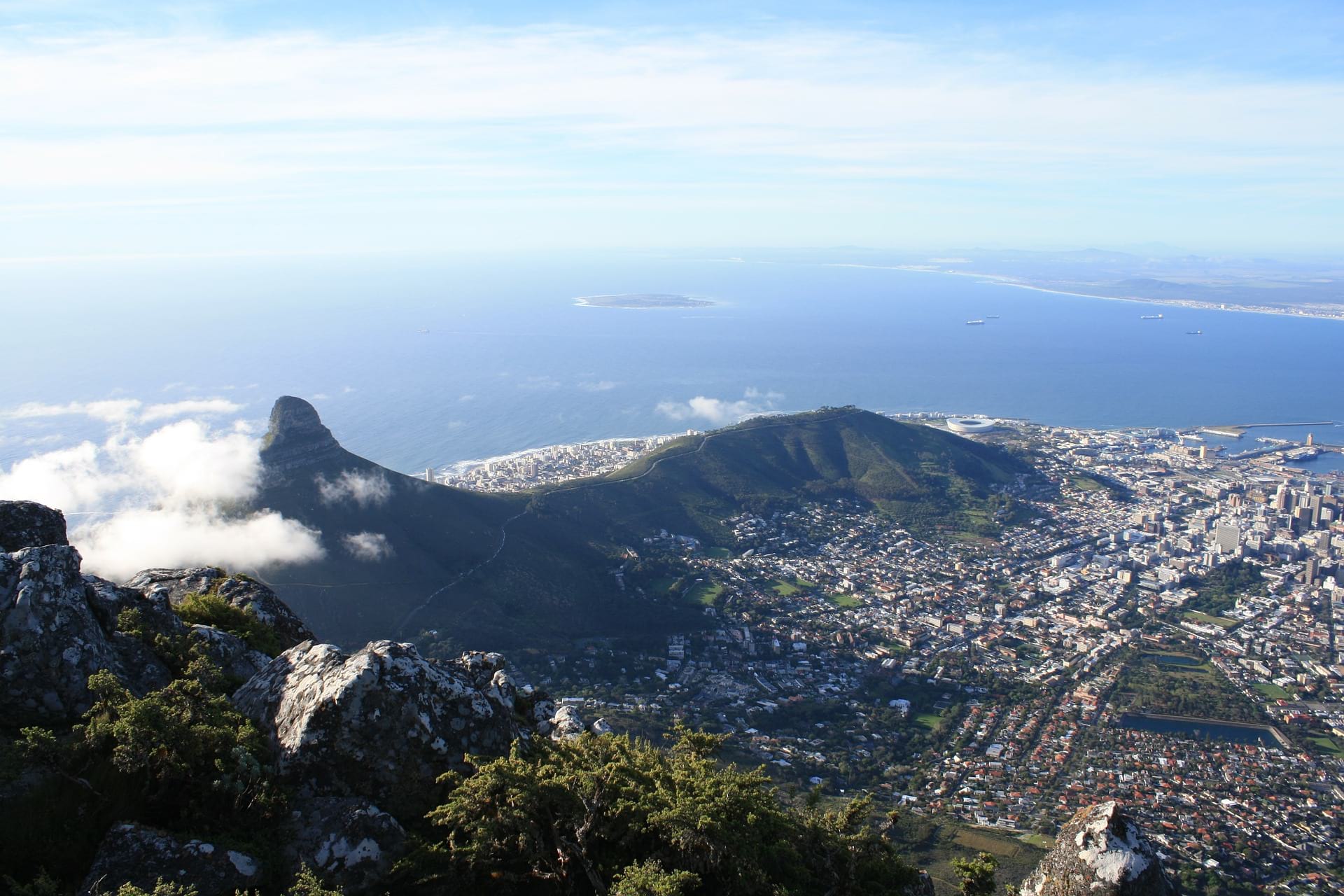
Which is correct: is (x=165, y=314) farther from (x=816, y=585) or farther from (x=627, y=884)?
(x=627, y=884)

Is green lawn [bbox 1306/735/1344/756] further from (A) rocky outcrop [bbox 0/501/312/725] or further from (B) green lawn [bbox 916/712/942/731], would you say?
(A) rocky outcrop [bbox 0/501/312/725]

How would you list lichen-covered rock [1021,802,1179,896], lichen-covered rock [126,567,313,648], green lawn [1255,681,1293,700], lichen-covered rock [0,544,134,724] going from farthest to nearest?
1. green lawn [1255,681,1293,700]
2. lichen-covered rock [126,567,313,648]
3. lichen-covered rock [0,544,134,724]
4. lichen-covered rock [1021,802,1179,896]

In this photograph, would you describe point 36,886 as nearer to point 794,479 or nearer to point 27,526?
point 27,526

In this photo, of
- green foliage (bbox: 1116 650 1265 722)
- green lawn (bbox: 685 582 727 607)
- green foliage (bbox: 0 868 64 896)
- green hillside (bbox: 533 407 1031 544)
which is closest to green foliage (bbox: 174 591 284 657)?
green foliage (bbox: 0 868 64 896)

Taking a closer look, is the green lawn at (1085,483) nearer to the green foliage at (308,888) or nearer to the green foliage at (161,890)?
the green foliage at (308,888)

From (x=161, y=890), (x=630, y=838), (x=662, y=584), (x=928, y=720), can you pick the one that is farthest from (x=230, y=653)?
(x=662, y=584)
